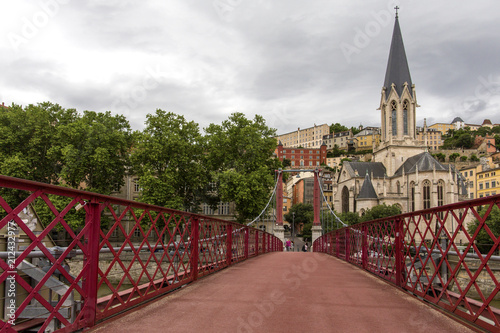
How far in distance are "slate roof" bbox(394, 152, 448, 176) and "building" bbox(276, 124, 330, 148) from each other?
77783 millimetres

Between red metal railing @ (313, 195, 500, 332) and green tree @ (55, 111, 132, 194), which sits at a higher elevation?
green tree @ (55, 111, 132, 194)

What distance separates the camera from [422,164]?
64.0 meters

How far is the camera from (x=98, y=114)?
1304 inches

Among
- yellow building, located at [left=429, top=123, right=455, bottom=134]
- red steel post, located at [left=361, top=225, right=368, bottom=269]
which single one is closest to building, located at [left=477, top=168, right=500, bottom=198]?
red steel post, located at [left=361, top=225, right=368, bottom=269]

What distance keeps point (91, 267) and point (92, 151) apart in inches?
1161

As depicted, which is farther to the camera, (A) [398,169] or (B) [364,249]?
(A) [398,169]

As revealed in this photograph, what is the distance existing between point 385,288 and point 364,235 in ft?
9.27

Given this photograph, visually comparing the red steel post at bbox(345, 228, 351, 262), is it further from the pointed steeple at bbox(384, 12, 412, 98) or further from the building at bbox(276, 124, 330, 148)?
the building at bbox(276, 124, 330, 148)

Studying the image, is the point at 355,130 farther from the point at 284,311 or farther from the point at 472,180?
the point at 284,311

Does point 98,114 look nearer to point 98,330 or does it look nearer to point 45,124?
point 45,124

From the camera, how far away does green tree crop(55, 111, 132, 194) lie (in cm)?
2998

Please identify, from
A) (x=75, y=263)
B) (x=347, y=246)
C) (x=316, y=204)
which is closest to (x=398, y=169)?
(x=316, y=204)

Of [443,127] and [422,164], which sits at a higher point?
[443,127]

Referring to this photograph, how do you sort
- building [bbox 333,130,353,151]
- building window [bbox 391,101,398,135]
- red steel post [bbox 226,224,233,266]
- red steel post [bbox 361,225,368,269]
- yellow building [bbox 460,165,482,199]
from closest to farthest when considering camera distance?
red steel post [bbox 361,225,368,269]
red steel post [bbox 226,224,233,266]
building window [bbox 391,101,398,135]
yellow building [bbox 460,165,482,199]
building [bbox 333,130,353,151]
